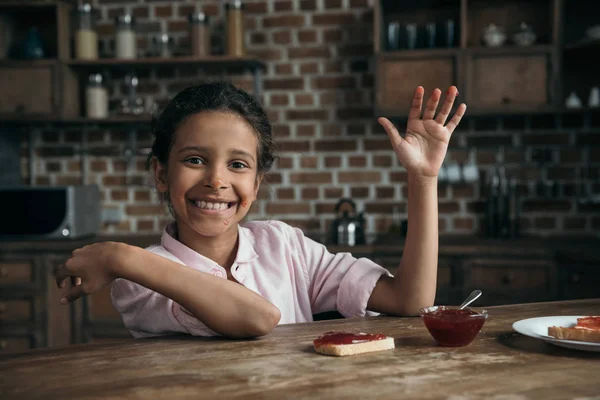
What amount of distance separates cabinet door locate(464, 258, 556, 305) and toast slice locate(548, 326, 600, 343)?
1964mm

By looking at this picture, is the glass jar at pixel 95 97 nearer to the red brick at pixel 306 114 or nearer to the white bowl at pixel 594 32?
the red brick at pixel 306 114

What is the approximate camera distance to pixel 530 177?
11.7ft

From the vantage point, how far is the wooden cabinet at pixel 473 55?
3236 mm

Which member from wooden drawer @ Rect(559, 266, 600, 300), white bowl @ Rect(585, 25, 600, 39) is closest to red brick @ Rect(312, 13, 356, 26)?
white bowl @ Rect(585, 25, 600, 39)

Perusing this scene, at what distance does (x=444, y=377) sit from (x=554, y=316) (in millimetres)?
453

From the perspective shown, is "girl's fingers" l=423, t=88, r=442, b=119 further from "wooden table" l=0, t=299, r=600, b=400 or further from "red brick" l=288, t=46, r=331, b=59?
"red brick" l=288, t=46, r=331, b=59

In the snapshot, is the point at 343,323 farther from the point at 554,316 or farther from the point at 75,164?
the point at 75,164

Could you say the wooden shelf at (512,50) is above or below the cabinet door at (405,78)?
above

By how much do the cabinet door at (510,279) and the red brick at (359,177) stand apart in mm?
836

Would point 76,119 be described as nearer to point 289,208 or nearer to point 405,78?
point 289,208

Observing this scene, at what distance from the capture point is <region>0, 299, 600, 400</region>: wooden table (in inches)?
33.4

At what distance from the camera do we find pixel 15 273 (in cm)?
327

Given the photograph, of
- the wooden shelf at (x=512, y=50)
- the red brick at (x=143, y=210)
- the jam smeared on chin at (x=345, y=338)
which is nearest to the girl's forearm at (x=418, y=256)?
the jam smeared on chin at (x=345, y=338)

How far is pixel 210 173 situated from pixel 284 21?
248 centimetres
